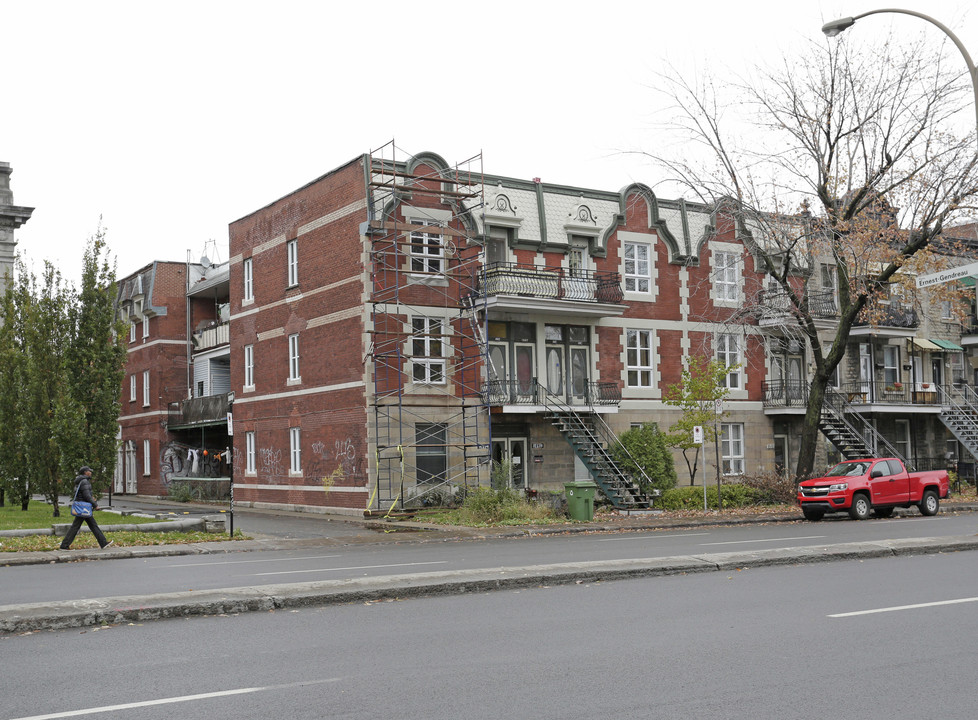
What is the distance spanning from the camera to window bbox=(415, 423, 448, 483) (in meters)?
29.8

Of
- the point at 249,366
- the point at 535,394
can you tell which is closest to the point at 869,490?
the point at 535,394

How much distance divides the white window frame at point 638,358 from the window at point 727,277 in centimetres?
376

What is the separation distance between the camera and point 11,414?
27047mm

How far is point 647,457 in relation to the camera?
1208 inches

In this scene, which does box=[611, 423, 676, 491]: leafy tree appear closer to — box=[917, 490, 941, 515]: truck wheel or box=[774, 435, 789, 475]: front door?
box=[917, 490, 941, 515]: truck wheel

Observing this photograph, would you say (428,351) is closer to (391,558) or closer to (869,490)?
(869,490)

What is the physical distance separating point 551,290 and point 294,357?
29.7 ft

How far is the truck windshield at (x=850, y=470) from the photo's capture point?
2716 cm

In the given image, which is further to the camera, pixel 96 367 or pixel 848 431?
pixel 848 431

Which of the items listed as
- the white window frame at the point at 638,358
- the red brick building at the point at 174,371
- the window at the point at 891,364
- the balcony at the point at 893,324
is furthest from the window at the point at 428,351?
the window at the point at 891,364

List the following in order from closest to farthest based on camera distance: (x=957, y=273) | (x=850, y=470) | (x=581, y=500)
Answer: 1. (x=957, y=273)
2. (x=581, y=500)
3. (x=850, y=470)

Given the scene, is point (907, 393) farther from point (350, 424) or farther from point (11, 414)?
point (11, 414)

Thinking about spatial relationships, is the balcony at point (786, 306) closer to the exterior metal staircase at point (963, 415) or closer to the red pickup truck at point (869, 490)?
the red pickup truck at point (869, 490)

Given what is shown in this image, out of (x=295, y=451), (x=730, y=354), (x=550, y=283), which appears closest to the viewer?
(x=550, y=283)
